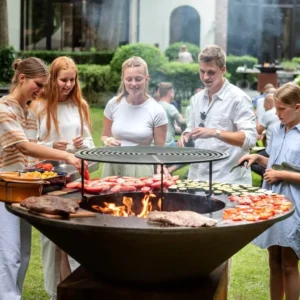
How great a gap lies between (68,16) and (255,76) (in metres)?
7.69

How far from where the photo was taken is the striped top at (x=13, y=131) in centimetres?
457

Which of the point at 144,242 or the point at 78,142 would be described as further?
the point at 78,142

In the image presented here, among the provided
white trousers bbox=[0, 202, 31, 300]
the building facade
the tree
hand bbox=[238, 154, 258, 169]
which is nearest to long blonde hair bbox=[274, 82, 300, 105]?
hand bbox=[238, 154, 258, 169]

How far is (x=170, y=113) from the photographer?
35.7ft

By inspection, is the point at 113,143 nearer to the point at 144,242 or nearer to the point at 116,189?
the point at 116,189

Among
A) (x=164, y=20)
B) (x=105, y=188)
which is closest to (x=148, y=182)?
(x=105, y=188)

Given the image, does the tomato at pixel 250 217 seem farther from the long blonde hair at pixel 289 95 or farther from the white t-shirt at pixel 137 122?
the white t-shirt at pixel 137 122

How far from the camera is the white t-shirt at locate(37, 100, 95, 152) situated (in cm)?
542

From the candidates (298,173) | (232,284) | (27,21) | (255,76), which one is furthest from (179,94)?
(298,173)

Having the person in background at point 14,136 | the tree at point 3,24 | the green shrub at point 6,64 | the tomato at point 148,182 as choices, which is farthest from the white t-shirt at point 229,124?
the tree at point 3,24

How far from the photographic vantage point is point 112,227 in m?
3.53

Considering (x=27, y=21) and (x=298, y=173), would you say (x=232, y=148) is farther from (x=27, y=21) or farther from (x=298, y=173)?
(x=27, y=21)

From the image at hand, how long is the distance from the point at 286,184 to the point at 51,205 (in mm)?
1697

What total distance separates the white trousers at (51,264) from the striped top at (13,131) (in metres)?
0.73
